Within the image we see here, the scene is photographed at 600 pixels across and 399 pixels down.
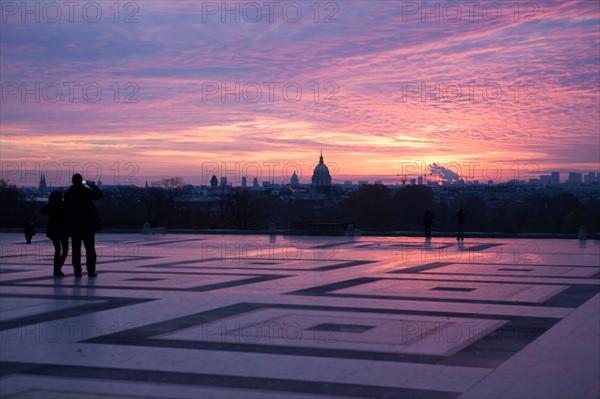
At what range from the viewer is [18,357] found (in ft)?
25.6

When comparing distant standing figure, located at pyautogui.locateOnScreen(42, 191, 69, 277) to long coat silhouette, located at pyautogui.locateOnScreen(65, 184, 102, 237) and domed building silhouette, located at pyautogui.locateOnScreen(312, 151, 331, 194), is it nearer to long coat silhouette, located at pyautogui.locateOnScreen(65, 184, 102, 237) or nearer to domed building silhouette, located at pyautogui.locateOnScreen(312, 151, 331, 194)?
long coat silhouette, located at pyautogui.locateOnScreen(65, 184, 102, 237)

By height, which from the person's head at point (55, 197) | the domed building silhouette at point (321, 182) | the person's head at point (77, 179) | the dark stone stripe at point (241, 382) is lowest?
the dark stone stripe at point (241, 382)

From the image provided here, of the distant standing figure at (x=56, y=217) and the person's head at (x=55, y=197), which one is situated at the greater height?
the person's head at (x=55, y=197)

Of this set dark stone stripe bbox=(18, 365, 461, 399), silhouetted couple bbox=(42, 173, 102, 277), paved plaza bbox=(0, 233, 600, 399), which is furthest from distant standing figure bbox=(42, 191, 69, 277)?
dark stone stripe bbox=(18, 365, 461, 399)

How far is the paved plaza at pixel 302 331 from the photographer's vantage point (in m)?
6.77

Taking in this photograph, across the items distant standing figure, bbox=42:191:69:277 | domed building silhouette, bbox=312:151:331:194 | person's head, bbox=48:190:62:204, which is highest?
domed building silhouette, bbox=312:151:331:194

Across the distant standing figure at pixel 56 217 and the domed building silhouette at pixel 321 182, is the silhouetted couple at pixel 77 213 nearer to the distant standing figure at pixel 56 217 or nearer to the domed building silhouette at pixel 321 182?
A: the distant standing figure at pixel 56 217

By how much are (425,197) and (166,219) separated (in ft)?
136

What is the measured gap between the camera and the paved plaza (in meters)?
6.77

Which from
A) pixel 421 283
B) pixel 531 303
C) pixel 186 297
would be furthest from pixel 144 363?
pixel 421 283

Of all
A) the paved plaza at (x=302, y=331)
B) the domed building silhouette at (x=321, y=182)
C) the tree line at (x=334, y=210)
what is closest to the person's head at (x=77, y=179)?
the paved plaza at (x=302, y=331)

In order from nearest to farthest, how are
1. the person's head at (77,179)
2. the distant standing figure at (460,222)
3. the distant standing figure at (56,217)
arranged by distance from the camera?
1. the person's head at (77,179)
2. the distant standing figure at (56,217)
3. the distant standing figure at (460,222)

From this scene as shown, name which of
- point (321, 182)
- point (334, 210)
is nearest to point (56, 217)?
point (334, 210)

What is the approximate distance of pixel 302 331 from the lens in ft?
30.5
